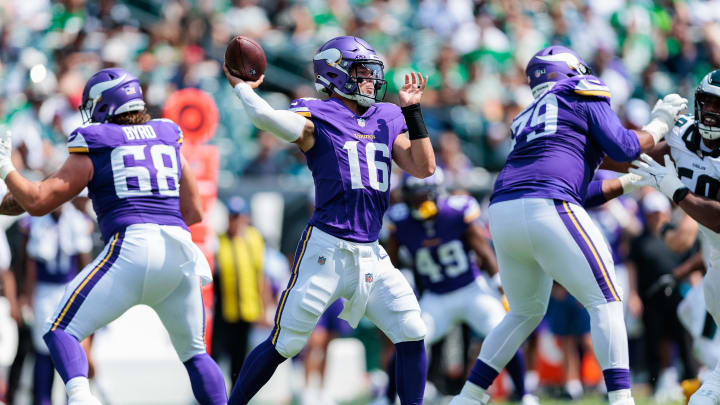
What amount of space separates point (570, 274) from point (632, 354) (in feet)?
20.7

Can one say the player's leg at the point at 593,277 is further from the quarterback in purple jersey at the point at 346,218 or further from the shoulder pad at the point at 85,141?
the shoulder pad at the point at 85,141

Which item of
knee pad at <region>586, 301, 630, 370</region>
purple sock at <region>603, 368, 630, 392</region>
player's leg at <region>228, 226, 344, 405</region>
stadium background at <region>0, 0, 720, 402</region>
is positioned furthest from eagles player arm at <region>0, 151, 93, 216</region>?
stadium background at <region>0, 0, 720, 402</region>

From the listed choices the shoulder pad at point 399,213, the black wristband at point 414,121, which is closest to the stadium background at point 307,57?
the shoulder pad at point 399,213

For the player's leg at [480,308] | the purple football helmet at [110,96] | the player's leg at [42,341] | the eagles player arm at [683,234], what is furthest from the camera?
the player's leg at [42,341]

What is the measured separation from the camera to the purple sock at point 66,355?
5473 mm

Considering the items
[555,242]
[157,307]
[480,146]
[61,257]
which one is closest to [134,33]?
[480,146]

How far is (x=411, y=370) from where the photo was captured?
561 cm

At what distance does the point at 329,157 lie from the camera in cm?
557

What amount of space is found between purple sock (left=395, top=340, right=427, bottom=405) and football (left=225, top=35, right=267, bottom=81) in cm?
159

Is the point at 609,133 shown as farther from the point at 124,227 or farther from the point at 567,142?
the point at 124,227

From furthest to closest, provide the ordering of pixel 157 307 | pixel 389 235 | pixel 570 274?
pixel 389 235 < pixel 157 307 < pixel 570 274

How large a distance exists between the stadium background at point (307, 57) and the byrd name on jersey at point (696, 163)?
4.64 meters

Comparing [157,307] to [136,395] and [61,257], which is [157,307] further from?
[136,395]

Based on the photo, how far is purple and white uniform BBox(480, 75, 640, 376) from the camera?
18.0 ft
